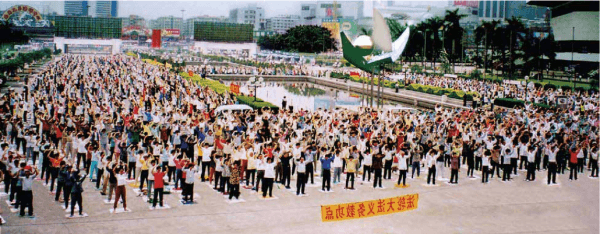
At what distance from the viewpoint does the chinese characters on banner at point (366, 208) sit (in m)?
11.5

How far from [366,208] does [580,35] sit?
6214 centimetres

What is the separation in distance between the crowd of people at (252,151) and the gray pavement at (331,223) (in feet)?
1.18

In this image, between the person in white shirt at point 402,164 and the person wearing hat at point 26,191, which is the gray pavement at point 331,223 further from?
the person in white shirt at point 402,164

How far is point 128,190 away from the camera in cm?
1483

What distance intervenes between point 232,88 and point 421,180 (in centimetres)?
2279

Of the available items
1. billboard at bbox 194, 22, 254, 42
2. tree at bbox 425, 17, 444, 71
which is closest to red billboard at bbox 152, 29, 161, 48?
billboard at bbox 194, 22, 254, 42

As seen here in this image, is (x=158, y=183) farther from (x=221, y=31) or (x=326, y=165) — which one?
(x=221, y=31)

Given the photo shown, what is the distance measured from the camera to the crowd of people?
13.8m

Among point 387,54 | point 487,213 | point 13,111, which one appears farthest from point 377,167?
point 387,54

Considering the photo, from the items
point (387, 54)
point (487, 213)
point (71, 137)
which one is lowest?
point (487, 213)

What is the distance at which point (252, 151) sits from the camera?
51.2 ft

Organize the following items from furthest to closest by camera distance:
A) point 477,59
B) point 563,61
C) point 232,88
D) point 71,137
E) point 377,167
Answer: point 477,59 → point 563,61 → point 232,88 → point 71,137 → point 377,167

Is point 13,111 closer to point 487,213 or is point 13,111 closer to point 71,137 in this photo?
point 71,137

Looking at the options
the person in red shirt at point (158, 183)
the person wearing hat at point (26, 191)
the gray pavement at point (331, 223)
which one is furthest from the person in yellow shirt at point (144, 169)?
the person wearing hat at point (26, 191)
